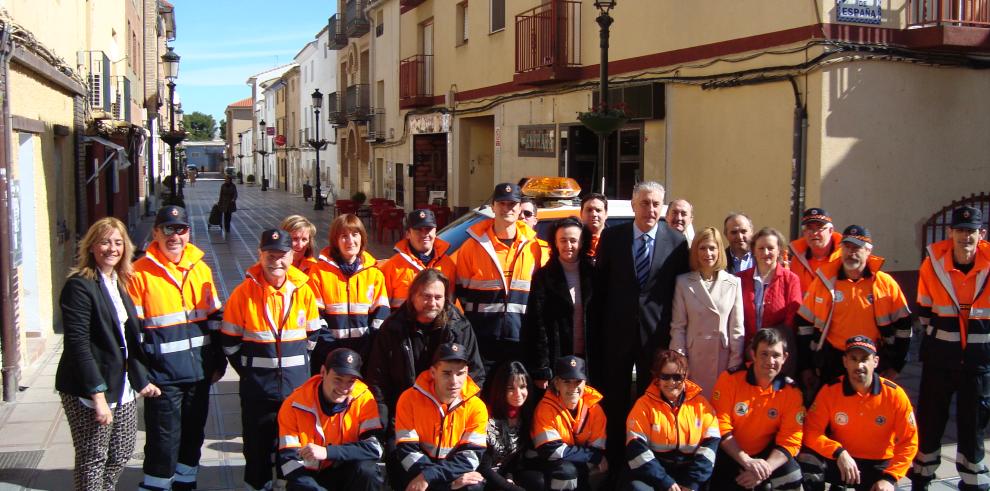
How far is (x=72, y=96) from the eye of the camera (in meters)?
12.2

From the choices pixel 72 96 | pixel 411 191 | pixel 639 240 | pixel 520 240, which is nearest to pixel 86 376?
pixel 520 240

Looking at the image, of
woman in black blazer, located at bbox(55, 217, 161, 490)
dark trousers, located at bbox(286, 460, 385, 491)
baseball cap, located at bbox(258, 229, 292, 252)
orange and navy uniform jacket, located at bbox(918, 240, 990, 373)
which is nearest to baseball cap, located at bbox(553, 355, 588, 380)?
dark trousers, located at bbox(286, 460, 385, 491)

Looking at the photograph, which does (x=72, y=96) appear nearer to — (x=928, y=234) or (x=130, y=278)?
(x=130, y=278)

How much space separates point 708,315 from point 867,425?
1090mm

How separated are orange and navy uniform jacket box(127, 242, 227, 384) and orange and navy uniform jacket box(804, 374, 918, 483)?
358 centimetres

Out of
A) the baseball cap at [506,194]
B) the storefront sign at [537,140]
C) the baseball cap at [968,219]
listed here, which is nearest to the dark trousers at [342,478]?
the baseball cap at [506,194]

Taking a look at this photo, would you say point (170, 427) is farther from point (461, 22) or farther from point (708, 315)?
point (461, 22)

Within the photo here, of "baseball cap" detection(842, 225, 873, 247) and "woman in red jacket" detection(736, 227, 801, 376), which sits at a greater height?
"baseball cap" detection(842, 225, 873, 247)

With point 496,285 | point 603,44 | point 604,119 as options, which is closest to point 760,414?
point 496,285

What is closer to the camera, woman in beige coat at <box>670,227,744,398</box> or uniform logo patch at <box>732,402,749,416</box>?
uniform logo patch at <box>732,402,749,416</box>

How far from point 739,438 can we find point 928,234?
22.6 ft

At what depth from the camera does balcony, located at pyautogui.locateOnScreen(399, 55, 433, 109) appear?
948 inches

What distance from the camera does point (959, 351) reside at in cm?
541

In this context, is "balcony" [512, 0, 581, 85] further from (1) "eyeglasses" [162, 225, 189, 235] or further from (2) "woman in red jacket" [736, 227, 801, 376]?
→ (1) "eyeglasses" [162, 225, 189, 235]
